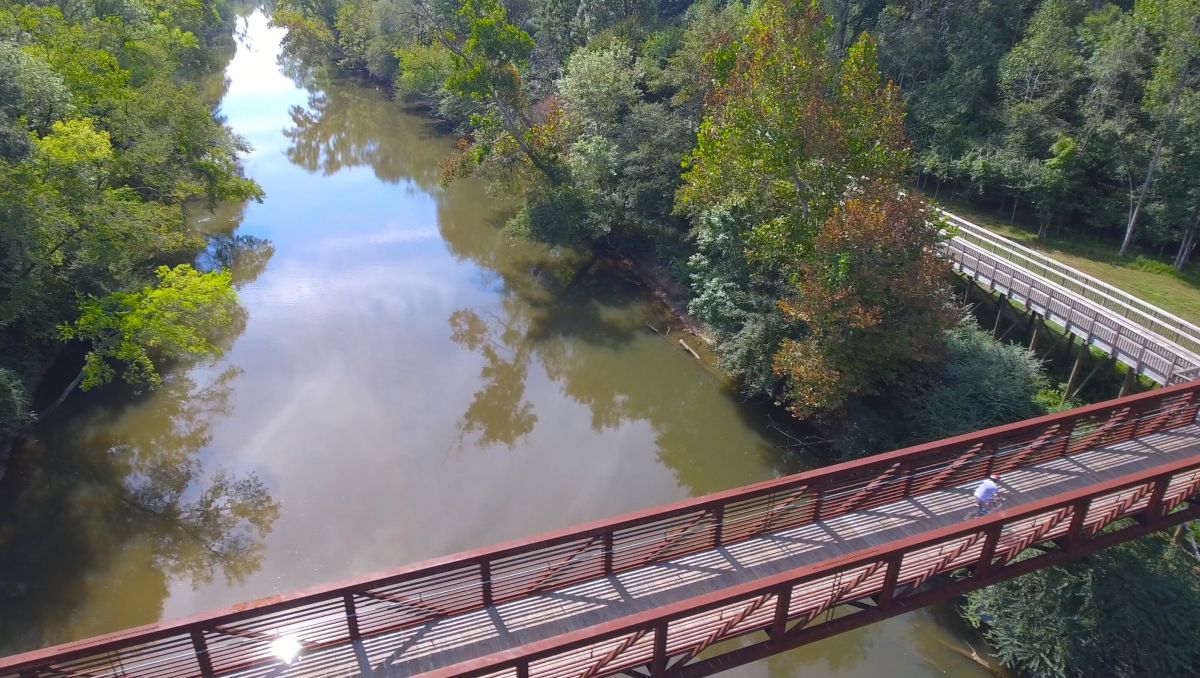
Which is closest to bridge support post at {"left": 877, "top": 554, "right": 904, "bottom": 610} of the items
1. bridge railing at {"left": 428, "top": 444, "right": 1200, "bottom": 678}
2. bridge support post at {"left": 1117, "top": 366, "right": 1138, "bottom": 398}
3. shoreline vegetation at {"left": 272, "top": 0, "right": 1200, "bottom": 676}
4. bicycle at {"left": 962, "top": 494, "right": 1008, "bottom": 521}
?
bridge railing at {"left": 428, "top": 444, "right": 1200, "bottom": 678}

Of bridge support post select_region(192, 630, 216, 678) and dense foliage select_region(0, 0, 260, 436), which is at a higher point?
dense foliage select_region(0, 0, 260, 436)

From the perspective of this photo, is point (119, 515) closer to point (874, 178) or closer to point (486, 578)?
point (486, 578)

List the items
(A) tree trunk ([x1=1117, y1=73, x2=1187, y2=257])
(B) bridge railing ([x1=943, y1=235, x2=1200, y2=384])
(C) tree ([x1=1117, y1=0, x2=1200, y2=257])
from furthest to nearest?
1. (A) tree trunk ([x1=1117, y1=73, x2=1187, y2=257])
2. (C) tree ([x1=1117, y1=0, x2=1200, y2=257])
3. (B) bridge railing ([x1=943, y1=235, x2=1200, y2=384])

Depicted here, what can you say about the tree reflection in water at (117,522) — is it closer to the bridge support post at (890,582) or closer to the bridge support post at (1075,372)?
the bridge support post at (890,582)

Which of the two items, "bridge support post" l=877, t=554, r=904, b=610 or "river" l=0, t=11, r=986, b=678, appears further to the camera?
"river" l=0, t=11, r=986, b=678

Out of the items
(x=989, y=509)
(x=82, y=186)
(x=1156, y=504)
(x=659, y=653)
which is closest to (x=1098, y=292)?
(x=1156, y=504)

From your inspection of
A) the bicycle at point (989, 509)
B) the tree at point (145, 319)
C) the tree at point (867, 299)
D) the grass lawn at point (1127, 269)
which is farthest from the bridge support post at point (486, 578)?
the grass lawn at point (1127, 269)

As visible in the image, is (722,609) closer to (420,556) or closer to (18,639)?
(420,556)

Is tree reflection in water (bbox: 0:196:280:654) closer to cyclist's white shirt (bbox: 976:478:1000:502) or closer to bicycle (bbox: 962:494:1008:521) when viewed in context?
bicycle (bbox: 962:494:1008:521)
